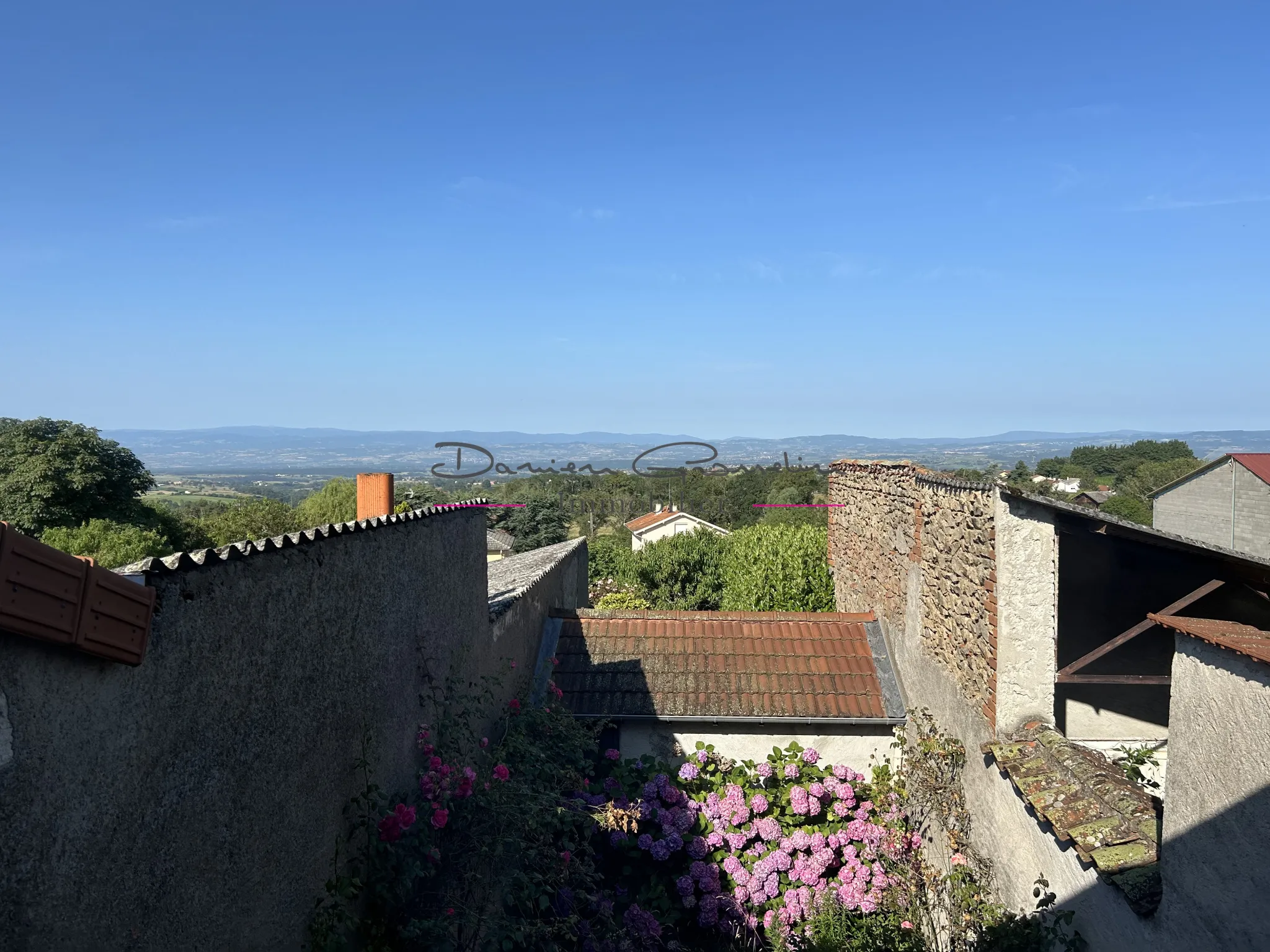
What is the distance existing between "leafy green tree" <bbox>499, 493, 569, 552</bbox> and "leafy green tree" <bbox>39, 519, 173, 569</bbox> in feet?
76.7

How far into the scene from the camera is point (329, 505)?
3150 cm

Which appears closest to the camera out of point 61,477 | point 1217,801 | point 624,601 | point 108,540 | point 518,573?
point 1217,801

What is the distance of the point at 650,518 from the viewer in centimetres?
4688

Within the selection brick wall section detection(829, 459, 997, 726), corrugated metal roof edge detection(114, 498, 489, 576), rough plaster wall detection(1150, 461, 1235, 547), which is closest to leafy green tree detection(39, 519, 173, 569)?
brick wall section detection(829, 459, 997, 726)

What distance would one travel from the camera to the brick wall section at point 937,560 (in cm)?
591

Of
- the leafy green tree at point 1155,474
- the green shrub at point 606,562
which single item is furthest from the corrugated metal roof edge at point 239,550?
the leafy green tree at point 1155,474

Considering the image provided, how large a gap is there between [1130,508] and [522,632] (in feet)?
143

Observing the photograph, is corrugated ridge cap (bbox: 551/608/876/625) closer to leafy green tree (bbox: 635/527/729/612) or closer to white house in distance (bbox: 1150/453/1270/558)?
leafy green tree (bbox: 635/527/729/612)

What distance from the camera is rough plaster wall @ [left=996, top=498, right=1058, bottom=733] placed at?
5.61 meters

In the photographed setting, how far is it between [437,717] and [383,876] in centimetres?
152

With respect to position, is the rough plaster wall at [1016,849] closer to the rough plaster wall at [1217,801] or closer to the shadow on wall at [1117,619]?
the rough plaster wall at [1217,801]

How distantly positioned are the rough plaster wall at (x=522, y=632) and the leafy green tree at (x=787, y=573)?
15.8 feet

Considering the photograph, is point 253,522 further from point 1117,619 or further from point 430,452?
point 1117,619

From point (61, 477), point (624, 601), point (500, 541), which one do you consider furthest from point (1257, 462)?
point (61, 477)
